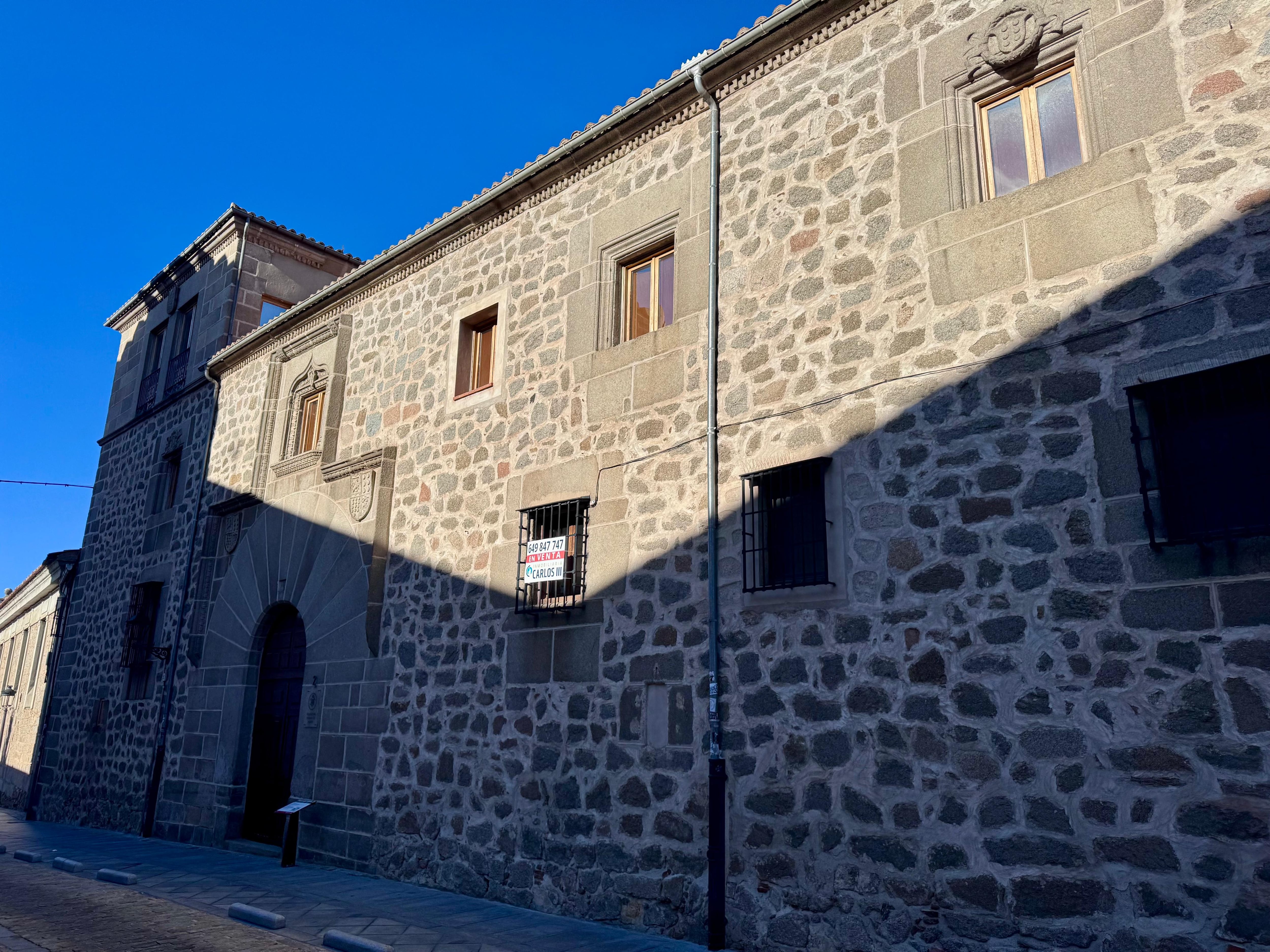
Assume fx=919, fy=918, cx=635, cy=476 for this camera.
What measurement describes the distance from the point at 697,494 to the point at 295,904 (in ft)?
13.8

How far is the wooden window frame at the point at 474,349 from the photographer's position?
8695 millimetres

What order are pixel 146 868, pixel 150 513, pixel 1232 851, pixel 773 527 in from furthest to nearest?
1. pixel 150 513
2. pixel 146 868
3. pixel 773 527
4. pixel 1232 851

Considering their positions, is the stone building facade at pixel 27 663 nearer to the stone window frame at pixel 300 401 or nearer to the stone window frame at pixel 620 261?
the stone window frame at pixel 300 401

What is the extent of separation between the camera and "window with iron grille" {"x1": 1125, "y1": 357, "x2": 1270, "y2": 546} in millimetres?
4141

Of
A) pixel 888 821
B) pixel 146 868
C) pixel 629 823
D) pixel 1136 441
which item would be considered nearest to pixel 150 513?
pixel 146 868

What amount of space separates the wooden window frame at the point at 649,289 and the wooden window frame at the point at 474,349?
5.13 feet

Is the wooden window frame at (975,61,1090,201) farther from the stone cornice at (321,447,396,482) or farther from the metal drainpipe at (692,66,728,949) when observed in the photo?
the stone cornice at (321,447,396,482)

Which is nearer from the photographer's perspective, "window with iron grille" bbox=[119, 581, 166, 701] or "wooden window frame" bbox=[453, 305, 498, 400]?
"wooden window frame" bbox=[453, 305, 498, 400]

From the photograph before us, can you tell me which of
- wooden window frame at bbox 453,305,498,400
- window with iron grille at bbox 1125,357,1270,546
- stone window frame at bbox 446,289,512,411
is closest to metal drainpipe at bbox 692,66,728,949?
stone window frame at bbox 446,289,512,411

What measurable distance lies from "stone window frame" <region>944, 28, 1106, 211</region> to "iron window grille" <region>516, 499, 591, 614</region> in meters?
3.47

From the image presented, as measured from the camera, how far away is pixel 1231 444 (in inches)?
167

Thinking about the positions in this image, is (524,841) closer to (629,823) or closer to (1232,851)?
(629,823)

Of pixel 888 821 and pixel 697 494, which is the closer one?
pixel 888 821

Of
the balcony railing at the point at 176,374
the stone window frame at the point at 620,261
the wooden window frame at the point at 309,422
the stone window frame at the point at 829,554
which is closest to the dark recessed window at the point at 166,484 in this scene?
the balcony railing at the point at 176,374
